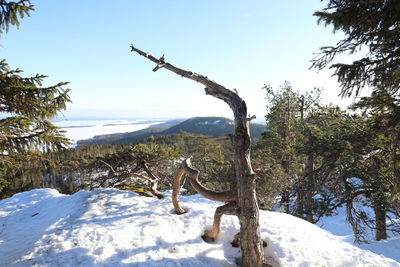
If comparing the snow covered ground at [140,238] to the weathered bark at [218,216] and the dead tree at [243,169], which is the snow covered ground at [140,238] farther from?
the dead tree at [243,169]

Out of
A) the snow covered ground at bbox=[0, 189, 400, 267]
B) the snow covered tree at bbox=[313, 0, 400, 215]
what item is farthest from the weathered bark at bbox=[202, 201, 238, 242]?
the snow covered tree at bbox=[313, 0, 400, 215]

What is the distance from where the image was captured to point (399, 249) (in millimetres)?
12133

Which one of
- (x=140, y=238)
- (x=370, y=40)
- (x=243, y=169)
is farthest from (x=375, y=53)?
(x=140, y=238)

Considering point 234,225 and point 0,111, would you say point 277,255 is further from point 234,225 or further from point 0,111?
point 0,111

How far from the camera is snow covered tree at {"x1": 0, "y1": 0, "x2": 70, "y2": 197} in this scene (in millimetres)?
5621

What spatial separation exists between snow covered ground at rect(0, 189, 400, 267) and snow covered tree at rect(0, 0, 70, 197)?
2530mm

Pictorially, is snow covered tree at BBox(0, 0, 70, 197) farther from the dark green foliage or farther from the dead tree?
the dark green foliage

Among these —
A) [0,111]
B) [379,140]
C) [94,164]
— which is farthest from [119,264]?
[379,140]

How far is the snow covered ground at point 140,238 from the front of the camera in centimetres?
550

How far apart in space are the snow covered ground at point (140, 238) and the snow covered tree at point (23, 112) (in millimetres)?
2530

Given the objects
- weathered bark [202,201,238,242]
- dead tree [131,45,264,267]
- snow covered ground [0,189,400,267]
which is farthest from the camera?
weathered bark [202,201,238,242]

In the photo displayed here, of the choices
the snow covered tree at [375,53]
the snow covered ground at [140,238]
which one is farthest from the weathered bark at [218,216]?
the snow covered tree at [375,53]

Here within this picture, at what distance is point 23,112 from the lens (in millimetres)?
6219

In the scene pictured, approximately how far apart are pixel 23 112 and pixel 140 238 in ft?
16.9
